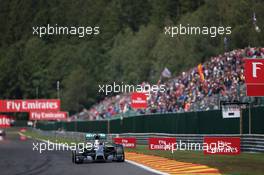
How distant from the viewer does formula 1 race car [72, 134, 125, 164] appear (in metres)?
27.5

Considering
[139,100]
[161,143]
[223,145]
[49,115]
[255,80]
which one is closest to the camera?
[255,80]

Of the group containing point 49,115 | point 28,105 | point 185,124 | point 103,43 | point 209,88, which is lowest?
point 185,124

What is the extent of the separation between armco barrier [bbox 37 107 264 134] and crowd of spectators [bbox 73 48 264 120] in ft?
3.58

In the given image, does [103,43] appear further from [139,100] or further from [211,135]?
[211,135]

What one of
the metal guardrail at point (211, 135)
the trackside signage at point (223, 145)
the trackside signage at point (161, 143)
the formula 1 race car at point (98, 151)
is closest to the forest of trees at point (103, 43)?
the metal guardrail at point (211, 135)

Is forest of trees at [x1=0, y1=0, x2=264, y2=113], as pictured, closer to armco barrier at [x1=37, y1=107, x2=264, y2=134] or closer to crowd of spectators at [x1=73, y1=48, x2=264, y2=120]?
crowd of spectators at [x1=73, y1=48, x2=264, y2=120]

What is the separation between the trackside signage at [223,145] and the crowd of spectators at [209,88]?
2.59 metres

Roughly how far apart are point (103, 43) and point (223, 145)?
61.2 m

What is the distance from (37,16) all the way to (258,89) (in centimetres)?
7606

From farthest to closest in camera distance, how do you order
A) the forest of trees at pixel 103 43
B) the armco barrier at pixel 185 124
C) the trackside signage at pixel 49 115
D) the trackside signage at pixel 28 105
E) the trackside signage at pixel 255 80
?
the trackside signage at pixel 49 115 → the trackside signage at pixel 28 105 → the forest of trees at pixel 103 43 → the armco barrier at pixel 185 124 → the trackside signage at pixel 255 80

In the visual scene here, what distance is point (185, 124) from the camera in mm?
37500

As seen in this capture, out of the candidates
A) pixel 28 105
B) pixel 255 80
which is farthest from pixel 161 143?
pixel 28 105

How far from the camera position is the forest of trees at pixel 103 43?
5800 centimetres

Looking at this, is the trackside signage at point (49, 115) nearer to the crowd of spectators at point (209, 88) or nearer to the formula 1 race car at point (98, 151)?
the crowd of spectators at point (209, 88)
